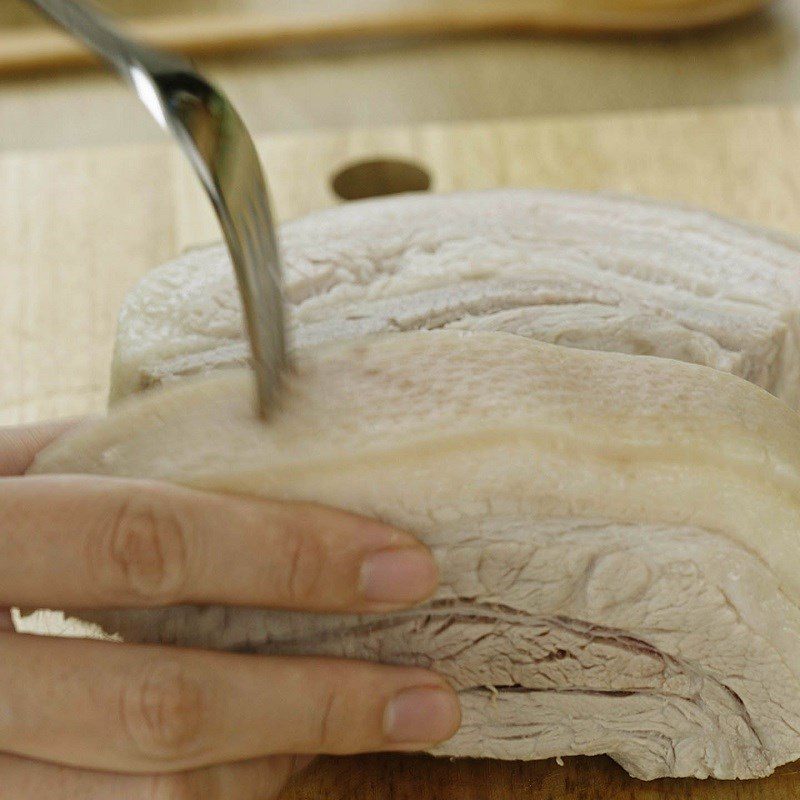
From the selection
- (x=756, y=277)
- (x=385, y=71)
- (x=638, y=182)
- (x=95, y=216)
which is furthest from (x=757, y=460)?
(x=385, y=71)

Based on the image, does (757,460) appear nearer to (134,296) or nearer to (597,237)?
(597,237)

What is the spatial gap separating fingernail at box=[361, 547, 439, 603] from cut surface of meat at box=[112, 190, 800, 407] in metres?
0.35

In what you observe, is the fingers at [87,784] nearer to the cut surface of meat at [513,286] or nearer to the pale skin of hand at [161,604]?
the pale skin of hand at [161,604]

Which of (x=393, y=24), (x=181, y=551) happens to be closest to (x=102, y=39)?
(x=181, y=551)

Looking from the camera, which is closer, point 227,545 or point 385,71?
point 227,545

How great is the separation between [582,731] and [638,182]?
1.34m

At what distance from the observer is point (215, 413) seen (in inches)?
47.1

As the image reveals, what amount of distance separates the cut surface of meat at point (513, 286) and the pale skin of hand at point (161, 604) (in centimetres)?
31

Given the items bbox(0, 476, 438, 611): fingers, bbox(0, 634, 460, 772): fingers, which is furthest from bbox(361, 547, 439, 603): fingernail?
bbox(0, 634, 460, 772): fingers

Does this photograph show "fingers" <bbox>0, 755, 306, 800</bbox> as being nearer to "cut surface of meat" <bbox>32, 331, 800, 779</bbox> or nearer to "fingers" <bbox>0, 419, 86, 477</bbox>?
"cut surface of meat" <bbox>32, 331, 800, 779</bbox>

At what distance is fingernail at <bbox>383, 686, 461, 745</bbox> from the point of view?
119cm

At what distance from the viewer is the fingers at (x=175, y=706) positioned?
3.54 ft

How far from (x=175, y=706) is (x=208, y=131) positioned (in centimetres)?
58

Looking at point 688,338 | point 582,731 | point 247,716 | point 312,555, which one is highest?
point 688,338
